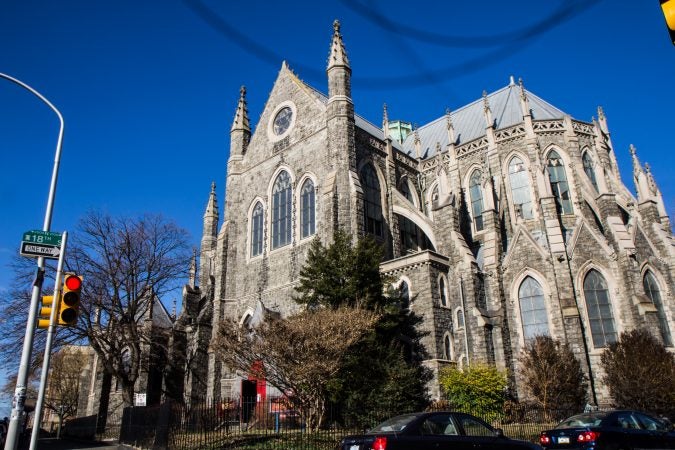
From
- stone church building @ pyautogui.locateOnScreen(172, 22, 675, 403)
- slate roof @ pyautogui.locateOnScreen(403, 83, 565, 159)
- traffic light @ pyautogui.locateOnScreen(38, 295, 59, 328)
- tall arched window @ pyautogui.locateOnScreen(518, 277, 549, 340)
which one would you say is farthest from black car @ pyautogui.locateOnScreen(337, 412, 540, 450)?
slate roof @ pyautogui.locateOnScreen(403, 83, 565, 159)

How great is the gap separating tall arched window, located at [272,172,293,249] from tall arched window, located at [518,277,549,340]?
1238 centimetres

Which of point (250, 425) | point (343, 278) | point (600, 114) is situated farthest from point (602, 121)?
point (250, 425)

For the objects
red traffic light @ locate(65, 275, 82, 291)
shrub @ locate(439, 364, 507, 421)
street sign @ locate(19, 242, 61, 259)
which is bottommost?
shrub @ locate(439, 364, 507, 421)

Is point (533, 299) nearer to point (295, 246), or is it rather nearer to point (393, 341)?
point (393, 341)

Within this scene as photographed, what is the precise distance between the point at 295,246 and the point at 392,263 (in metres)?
5.49

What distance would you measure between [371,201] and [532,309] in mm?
9801

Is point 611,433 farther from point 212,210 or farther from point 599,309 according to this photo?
point 212,210

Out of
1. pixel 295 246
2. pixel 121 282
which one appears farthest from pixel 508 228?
pixel 121 282

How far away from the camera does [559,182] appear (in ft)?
98.1

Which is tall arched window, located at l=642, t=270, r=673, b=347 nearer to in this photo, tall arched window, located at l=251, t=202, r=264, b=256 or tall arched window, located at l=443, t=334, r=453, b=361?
tall arched window, located at l=443, t=334, r=453, b=361

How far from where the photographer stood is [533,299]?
24594mm

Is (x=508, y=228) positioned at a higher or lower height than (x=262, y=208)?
lower

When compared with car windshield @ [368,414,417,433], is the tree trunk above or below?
above

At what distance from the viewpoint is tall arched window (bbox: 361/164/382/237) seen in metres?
27.2
